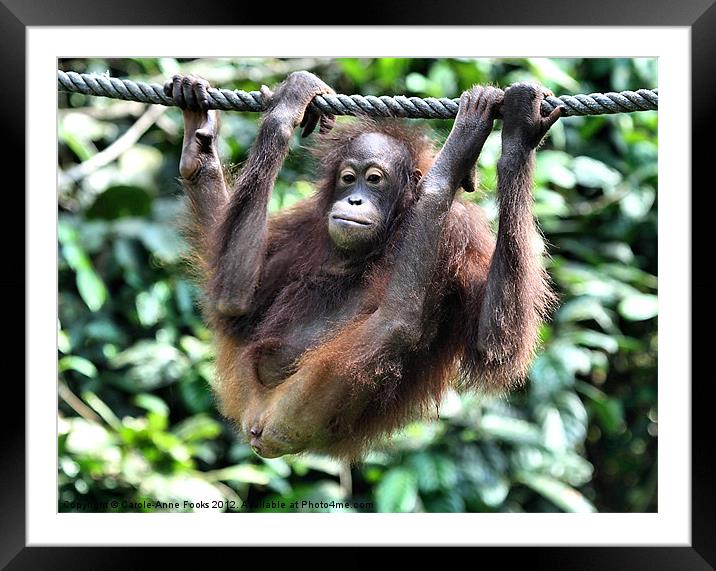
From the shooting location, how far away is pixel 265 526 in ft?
11.5

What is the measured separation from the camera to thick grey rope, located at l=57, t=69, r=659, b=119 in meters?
3.41

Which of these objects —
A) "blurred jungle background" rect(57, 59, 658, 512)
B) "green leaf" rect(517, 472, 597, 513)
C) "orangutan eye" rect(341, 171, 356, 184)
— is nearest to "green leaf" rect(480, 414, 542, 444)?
"blurred jungle background" rect(57, 59, 658, 512)

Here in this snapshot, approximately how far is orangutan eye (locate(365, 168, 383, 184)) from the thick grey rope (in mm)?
258

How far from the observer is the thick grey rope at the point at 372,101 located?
341cm

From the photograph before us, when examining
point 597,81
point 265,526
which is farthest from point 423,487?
point 597,81

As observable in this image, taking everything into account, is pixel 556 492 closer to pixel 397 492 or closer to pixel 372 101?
pixel 397 492

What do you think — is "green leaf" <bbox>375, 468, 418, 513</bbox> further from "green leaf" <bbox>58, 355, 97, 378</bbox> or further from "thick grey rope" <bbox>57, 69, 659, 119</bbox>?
"thick grey rope" <bbox>57, 69, 659, 119</bbox>

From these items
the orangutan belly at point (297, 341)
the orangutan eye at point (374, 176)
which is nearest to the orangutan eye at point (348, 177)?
the orangutan eye at point (374, 176)

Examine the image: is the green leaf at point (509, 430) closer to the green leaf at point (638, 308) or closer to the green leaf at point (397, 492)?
the green leaf at point (397, 492)
